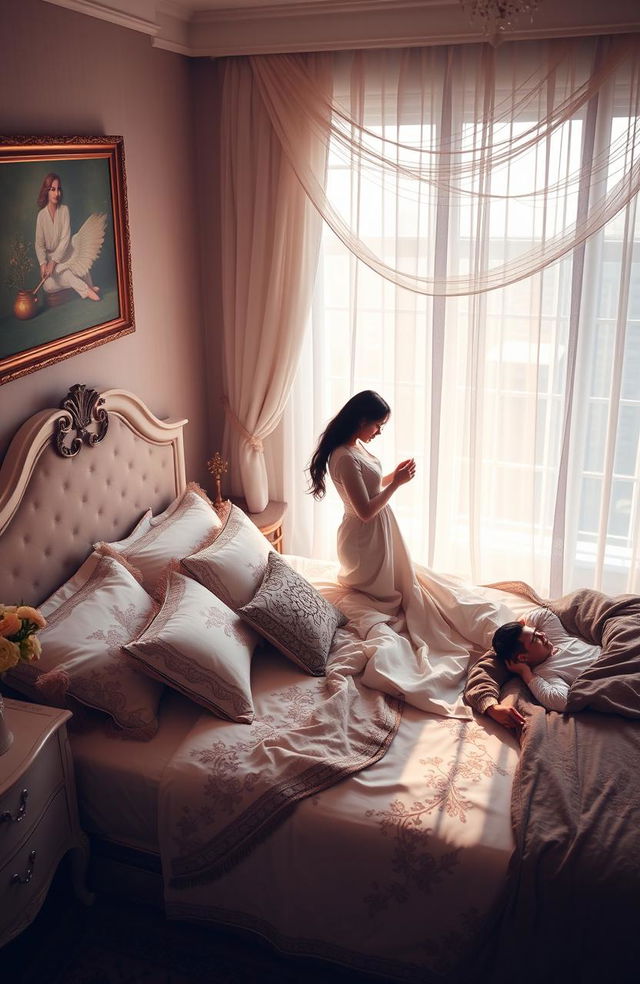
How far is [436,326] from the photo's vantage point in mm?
3719

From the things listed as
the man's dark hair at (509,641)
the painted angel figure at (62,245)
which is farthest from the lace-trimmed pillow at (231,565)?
the painted angel figure at (62,245)

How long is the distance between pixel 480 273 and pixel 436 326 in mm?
305

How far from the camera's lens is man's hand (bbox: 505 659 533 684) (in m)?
2.74

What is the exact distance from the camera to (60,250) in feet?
9.09

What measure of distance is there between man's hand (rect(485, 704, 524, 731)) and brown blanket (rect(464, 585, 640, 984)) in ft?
0.35

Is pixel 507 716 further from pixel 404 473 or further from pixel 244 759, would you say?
pixel 404 473

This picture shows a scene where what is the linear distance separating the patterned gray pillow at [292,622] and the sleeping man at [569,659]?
0.50 m

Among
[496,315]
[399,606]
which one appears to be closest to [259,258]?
[496,315]

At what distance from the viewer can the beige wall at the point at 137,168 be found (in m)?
2.60

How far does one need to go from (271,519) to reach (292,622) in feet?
3.90

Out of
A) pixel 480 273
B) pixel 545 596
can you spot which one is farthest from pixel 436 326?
pixel 545 596

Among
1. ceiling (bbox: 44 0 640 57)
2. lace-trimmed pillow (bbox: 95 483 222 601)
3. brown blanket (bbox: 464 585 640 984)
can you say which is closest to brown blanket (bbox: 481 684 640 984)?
brown blanket (bbox: 464 585 640 984)

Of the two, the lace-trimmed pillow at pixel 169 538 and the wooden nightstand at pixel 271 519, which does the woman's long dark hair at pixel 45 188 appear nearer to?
the lace-trimmed pillow at pixel 169 538

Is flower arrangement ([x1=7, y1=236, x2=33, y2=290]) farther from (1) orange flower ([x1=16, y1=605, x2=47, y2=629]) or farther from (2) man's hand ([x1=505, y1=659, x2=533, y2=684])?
(2) man's hand ([x1=505, y1=659, x2=533, y2=684])
